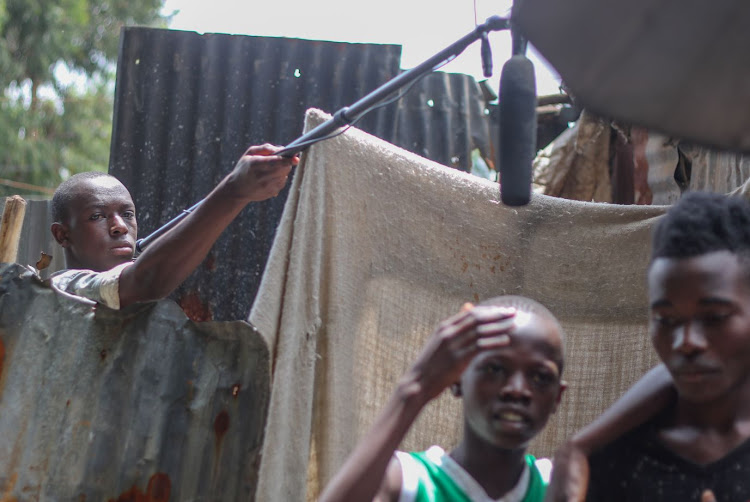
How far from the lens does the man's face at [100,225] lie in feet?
10.3

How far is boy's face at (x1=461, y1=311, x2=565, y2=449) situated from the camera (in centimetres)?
188

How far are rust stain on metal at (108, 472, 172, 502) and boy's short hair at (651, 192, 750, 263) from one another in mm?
1198

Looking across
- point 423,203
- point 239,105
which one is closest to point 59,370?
point 423,203

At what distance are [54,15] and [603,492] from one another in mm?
14529

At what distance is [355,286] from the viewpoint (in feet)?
7.78

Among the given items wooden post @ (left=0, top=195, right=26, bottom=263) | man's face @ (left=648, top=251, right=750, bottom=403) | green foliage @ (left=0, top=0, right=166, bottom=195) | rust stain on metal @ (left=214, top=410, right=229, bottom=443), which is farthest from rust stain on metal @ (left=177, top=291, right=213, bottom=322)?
green foliage @ (left=0, top=0, right=166, bottom=195)

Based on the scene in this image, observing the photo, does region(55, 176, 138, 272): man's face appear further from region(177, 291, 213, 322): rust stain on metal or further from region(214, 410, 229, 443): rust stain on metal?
region(214, 410, 229, 443): rust stain on metal

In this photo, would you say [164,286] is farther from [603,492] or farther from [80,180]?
[603,492]

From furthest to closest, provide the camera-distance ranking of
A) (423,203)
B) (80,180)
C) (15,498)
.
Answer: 1. (80,180)
2. (423,203)
3. (15,498)

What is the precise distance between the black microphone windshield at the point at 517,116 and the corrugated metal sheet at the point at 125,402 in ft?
2.51

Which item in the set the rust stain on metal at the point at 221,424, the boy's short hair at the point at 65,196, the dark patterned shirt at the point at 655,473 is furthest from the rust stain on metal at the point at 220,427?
the boy's short hair at the point at 65,196

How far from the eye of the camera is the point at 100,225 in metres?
Answer: 3.16

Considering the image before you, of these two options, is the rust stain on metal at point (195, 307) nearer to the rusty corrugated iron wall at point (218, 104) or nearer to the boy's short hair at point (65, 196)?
the rusty corrugated iron wall at point (218, 104)

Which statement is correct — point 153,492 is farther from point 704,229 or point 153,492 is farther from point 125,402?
point 704,229
